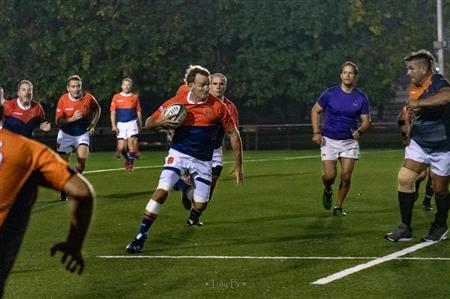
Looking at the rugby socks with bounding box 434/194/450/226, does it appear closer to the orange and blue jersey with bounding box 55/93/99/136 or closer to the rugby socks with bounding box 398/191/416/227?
the rugby socks with bounding box 398/191/416/227

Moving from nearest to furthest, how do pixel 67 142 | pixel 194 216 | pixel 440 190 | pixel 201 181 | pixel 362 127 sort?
pixel 440 190
pixel 201 181
pixel 194 216
pixel 362 127
pixel 67 142

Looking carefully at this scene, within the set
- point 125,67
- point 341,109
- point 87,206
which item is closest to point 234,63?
point 125,67

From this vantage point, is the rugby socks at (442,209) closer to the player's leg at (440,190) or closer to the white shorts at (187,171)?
the player's leg at (440,190)

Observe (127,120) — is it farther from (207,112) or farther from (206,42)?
(206,42)

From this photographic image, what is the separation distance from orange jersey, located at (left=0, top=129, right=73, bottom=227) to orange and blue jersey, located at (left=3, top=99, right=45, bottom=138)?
42.0 ft

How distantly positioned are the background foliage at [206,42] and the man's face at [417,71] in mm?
33520

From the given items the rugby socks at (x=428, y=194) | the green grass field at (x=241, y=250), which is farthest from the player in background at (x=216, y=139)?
the rugby socks at (x=428, y=194)

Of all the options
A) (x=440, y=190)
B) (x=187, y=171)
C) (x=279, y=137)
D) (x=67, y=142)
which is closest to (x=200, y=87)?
(x=187, y=171)

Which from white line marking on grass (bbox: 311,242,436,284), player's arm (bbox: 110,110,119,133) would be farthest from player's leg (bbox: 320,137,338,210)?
player's arm (bbox: 110,110,119,133)

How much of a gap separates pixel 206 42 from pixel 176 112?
34.8 m

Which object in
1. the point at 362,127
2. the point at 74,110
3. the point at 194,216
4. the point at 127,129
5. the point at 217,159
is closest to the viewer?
the point at 194,216

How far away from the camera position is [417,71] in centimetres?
1195

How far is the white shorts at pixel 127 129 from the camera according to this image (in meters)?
27.6

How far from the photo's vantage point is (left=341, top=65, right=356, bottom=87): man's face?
15203 millimetres
